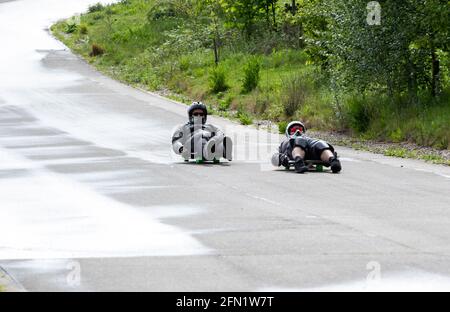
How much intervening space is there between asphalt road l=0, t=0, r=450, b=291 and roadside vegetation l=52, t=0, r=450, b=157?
8.58 feet

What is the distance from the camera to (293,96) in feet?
108

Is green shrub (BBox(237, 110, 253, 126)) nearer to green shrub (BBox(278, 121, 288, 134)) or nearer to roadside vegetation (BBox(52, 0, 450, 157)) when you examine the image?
roadside vegetation (BBox(52, 0, 450, 157))

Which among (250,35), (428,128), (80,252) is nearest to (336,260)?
(80,252)

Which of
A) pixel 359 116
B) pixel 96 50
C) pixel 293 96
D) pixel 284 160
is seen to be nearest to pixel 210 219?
pixel 284 160

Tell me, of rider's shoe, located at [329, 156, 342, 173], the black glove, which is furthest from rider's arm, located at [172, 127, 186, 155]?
rider's shoe, located at [329, 156, 342, 173]

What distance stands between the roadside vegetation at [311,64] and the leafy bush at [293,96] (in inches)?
1.3

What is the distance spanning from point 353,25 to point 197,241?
1682cm

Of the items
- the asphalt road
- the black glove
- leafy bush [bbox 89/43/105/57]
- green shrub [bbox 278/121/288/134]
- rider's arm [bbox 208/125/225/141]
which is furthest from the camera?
leafy bush [bbox 89/43/105/57]

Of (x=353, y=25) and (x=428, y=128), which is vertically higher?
(x=353, y=25)

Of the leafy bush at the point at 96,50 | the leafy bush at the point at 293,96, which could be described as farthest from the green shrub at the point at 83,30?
the leafy bush at the point at 293,96

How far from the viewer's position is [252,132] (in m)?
29.9

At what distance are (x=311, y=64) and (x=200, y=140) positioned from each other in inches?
601

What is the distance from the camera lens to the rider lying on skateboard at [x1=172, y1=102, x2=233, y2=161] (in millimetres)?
21188
